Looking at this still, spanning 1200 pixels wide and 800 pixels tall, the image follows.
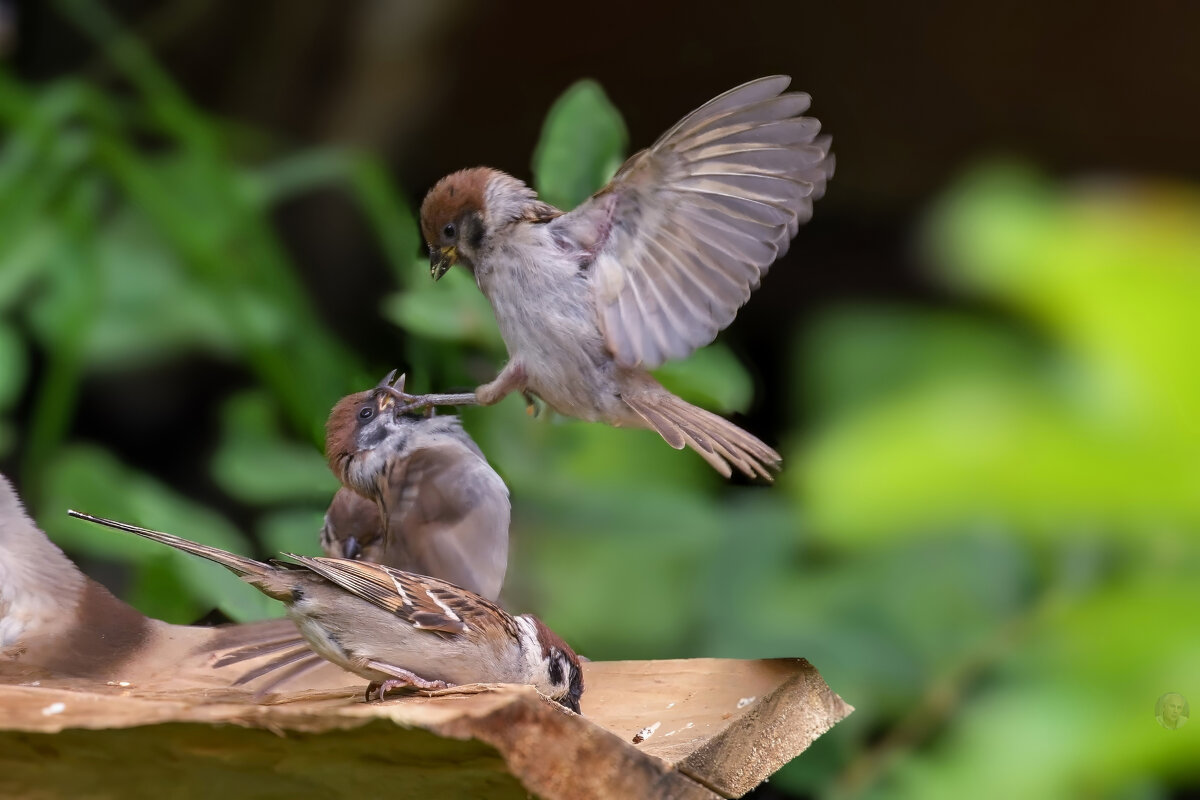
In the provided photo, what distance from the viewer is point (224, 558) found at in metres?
1.34

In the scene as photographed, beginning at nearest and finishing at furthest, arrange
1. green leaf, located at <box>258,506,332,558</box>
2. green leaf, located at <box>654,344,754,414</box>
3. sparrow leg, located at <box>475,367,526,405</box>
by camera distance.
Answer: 1. sparrow leg, located at <box>475,367,526,405</box>
2. green leaf, located at <box>654,344,754,414</box>
3. green leaf, located at <box>258,506,332,558</box>

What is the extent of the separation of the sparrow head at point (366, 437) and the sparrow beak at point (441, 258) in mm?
152

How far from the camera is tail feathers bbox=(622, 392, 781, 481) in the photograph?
4.62 ft

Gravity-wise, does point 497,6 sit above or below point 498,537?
above

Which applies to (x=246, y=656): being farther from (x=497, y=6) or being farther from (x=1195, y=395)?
(x=497, y=6)

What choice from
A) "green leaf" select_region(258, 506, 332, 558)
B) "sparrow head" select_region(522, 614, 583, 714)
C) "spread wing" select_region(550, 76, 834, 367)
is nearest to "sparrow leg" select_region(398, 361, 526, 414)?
"spread wing" select_region(550, 76, 834, 367)

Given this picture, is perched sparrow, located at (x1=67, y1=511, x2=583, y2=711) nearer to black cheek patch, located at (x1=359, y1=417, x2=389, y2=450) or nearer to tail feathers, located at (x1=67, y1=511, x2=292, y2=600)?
tail feathers, located at (x1=67, y1=511, x2=292, y2=600)

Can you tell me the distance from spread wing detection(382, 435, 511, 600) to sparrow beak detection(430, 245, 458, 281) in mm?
198

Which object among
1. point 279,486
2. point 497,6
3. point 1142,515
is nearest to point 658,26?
point 497,6

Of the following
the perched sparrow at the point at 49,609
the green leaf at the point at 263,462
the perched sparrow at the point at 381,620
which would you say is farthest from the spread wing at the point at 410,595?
the green leaf at the point at 263,462

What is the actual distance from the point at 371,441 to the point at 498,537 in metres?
0.18

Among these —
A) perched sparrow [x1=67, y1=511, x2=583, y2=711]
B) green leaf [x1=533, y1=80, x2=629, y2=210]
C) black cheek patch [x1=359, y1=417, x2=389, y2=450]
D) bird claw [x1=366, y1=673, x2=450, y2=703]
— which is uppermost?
green leaf [x1=533, y1=80, x2=629, y2=210]

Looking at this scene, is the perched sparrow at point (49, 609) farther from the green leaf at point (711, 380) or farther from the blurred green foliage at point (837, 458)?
the green leaf at point (711, 380)

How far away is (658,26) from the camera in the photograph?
510 cm
